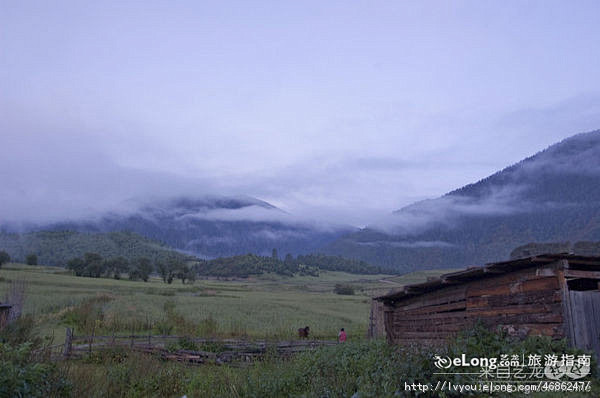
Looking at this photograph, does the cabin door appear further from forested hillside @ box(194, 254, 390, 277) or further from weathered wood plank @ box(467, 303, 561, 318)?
forested hillside @ box(194, 254, 390, 277)

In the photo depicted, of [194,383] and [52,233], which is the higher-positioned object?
[52,233]

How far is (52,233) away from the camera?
603 feet

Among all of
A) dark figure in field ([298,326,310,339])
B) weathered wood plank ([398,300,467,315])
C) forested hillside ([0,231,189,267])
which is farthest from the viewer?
forested hillside ([0,231,189,267])

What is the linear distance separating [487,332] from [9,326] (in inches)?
495

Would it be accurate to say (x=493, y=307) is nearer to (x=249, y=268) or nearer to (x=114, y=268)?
(x=114, y=268)

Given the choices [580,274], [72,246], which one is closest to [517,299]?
[580,274]

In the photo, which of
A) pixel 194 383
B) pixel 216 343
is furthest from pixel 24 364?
pixel 216 343

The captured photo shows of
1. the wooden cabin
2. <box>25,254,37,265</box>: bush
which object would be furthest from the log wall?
<box>25,254,37,265</box>: bush

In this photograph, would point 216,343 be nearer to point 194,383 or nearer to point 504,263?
point 194,383

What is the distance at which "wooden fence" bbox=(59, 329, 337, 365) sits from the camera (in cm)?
1959

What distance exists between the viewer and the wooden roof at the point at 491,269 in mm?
10375

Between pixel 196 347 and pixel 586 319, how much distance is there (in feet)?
56.4

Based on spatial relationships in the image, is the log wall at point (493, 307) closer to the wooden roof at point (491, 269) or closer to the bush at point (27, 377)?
the wooden roof at point (491, 269)

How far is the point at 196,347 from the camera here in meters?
21.7
